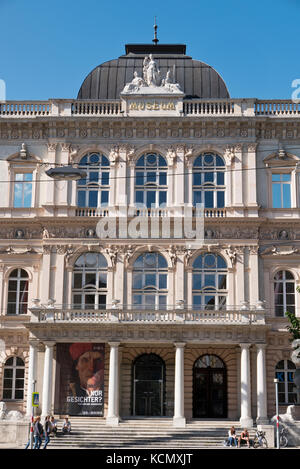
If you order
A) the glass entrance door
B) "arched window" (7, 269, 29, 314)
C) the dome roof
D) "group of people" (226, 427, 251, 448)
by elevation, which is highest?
the dome roof

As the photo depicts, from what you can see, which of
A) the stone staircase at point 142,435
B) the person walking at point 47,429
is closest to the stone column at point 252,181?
the stone staircase at point 142,435

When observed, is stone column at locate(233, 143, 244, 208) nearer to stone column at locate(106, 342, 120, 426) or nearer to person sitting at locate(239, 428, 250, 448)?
stone column at locate(106, 342, 120, 426)

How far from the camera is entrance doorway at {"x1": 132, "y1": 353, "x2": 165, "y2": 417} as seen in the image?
38.0 metres

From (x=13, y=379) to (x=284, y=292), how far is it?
1588 centimetres

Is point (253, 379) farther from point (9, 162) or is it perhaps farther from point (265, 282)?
point (9, 162)

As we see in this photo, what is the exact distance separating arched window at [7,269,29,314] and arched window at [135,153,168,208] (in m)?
7.82

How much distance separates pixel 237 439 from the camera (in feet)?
107

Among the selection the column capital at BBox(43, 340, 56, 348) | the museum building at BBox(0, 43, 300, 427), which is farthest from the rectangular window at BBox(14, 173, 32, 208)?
the column capital at BBox(43, 340, 56, 348)

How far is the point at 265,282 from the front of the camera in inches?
1537

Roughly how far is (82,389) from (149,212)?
10482mm

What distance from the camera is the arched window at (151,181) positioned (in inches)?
1585

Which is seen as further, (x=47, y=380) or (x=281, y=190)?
(x=281, y=190)

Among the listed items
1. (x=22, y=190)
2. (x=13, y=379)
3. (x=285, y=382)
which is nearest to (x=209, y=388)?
(x=285, y=382)

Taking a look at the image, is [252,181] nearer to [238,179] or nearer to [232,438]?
[238,179]
